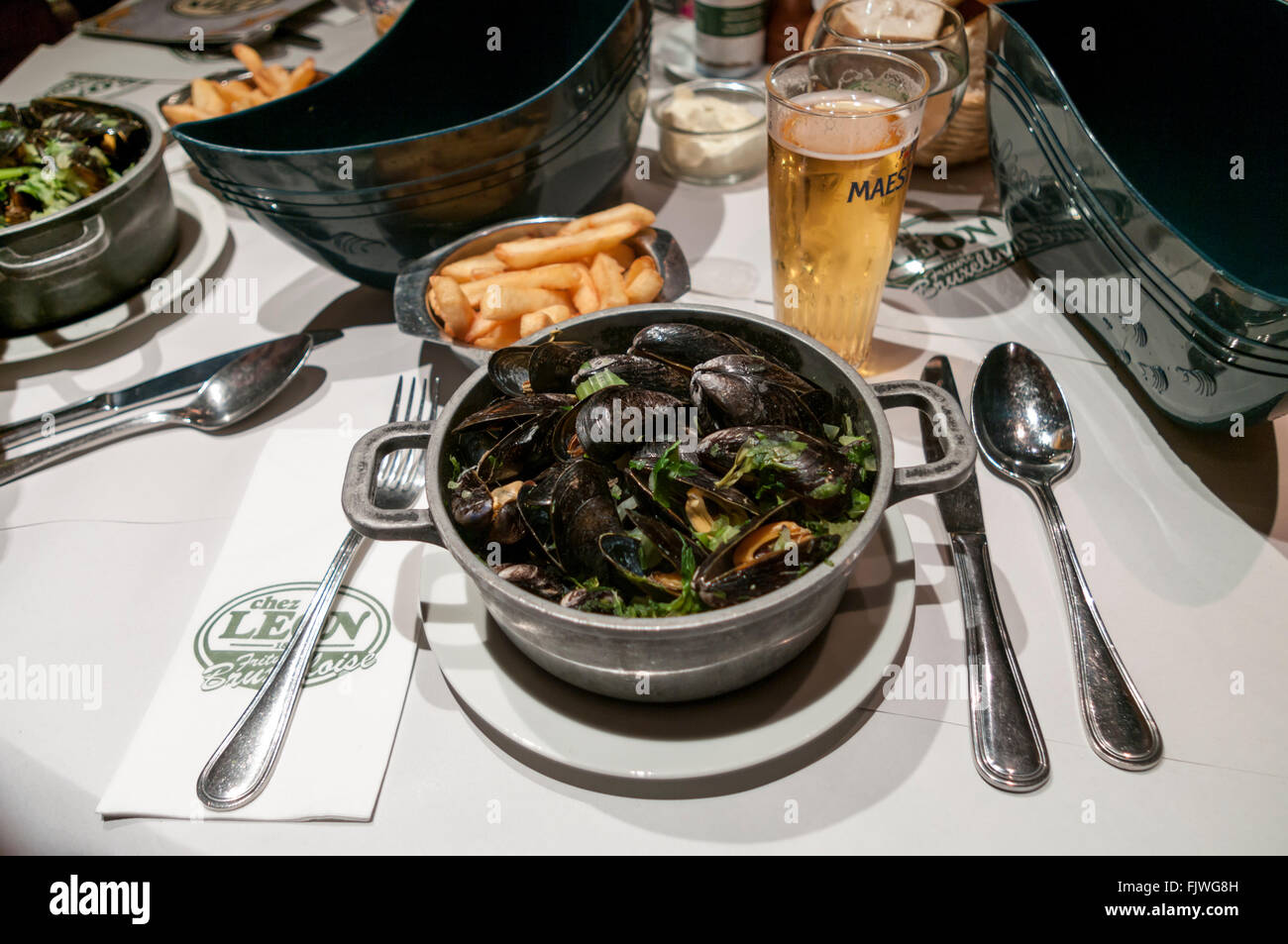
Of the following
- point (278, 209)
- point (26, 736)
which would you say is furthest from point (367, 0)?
point (26, 736)

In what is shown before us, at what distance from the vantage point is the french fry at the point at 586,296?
1.46m

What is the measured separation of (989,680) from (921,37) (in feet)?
4.37

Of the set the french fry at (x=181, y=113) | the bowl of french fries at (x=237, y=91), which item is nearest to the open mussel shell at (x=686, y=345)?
the bowl of french fries at (x=237, y=91)

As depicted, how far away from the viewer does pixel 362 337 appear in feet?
5.69

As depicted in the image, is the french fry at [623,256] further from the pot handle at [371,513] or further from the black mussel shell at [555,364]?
the pot handle at [371,513]

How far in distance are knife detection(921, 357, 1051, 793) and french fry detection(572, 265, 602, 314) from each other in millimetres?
662

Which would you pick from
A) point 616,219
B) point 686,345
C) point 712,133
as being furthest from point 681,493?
point 712,133

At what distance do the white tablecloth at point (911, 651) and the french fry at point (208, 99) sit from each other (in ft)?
2.27

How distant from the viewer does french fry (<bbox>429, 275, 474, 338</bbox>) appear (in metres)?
1.38

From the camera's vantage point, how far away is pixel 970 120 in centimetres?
188

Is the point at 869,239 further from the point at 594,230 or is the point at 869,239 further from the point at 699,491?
the point at 699,491

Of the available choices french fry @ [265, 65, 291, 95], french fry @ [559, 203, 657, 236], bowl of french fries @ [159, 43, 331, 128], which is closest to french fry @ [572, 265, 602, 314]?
french fry @ [559, 203, 657, 236]

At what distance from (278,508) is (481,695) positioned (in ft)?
1.93

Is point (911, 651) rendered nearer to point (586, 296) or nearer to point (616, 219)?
point (586, 296)
